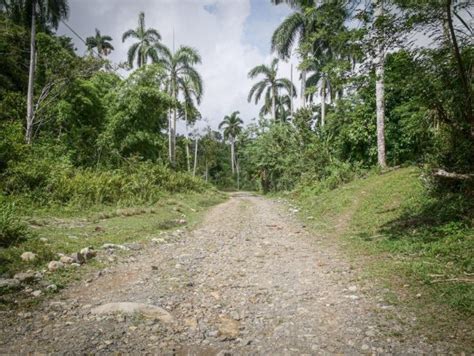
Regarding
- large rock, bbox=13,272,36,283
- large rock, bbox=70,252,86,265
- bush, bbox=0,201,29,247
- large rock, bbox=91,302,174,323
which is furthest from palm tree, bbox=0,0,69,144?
large rock, bbox=91,302,174,323

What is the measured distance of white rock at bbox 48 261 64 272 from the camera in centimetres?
533

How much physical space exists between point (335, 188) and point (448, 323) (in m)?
14.1

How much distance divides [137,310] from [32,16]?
65.0 ft

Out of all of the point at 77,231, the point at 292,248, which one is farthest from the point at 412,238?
the point at 77,231

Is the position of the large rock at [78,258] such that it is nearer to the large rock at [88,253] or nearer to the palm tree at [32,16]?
the large rock at [88,253]

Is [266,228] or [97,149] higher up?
[97,149]

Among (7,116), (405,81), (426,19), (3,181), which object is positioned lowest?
(3,181)

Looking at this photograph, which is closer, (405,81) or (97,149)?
(405,81)

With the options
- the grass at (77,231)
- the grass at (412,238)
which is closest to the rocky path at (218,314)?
the grass at (412,238)

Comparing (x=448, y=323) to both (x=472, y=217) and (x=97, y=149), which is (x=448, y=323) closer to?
(x=472, y=217)

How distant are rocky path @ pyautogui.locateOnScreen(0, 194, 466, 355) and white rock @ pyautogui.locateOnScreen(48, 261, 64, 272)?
72 cm

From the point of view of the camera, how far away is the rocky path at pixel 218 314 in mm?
3283

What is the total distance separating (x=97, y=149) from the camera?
21.6 metres

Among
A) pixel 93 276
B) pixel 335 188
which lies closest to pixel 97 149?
pixel 335 188
